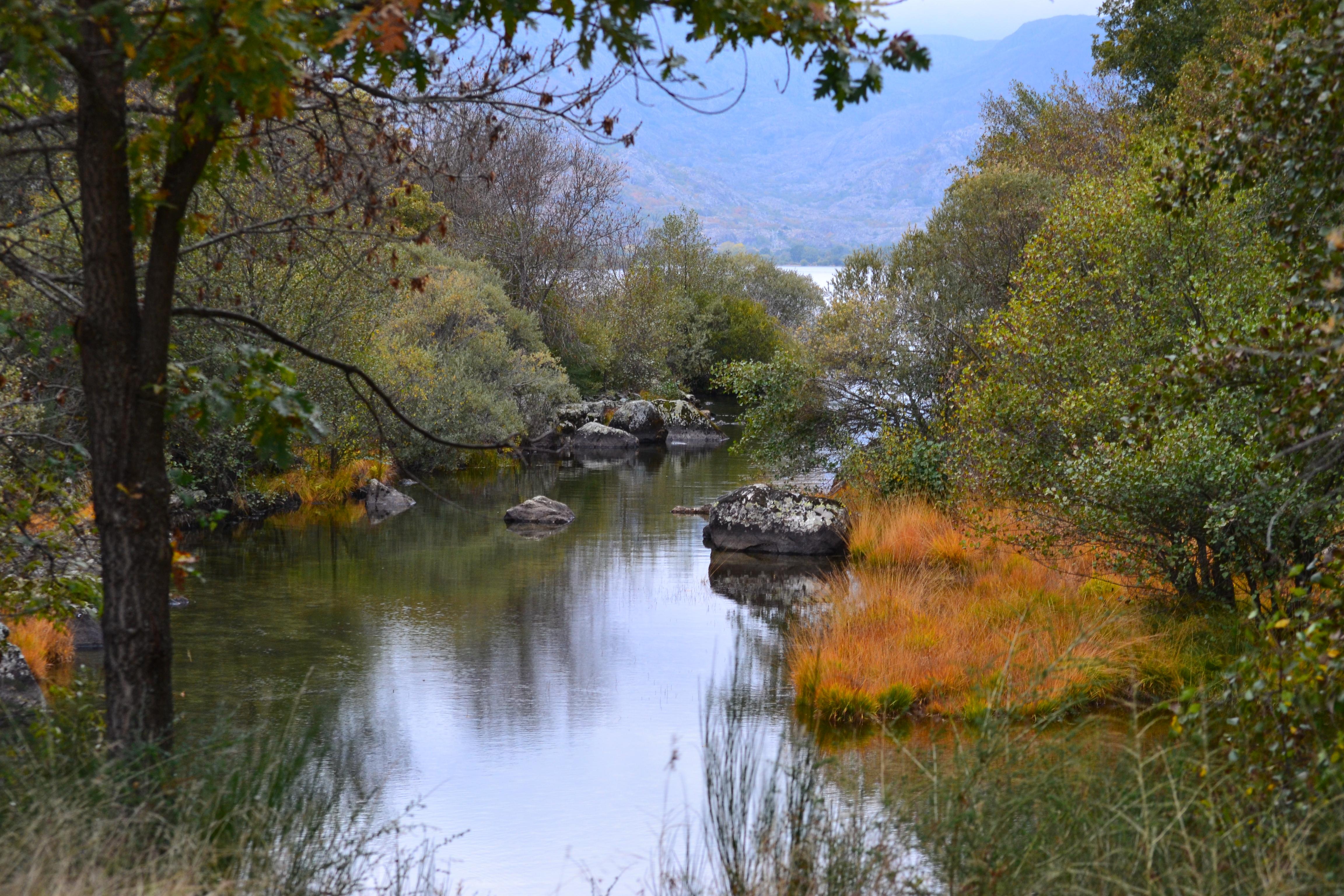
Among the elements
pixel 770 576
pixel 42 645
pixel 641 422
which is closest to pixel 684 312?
pixel 641 422

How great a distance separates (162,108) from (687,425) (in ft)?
110

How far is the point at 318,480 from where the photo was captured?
2170cm

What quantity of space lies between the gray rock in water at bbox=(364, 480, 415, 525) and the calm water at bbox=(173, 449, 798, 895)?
2.37 feet

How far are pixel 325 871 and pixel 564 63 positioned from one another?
3.67 m

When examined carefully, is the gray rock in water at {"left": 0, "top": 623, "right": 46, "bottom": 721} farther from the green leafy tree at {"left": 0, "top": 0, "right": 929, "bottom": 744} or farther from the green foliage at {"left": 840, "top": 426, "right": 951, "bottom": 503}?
the green foliage at {"left": 840, "top": 426, "right": 951, "bottom": 503}

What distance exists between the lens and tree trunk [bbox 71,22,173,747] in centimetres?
414

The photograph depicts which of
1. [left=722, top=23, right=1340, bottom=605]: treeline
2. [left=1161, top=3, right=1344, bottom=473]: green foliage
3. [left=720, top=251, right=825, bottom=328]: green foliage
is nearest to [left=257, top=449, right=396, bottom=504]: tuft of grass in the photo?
[left=722, top=23, right=1340, bottom=605]: treeline

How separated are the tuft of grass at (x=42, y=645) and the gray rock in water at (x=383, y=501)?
406 inches

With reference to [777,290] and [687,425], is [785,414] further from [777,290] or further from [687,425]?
[777,290]

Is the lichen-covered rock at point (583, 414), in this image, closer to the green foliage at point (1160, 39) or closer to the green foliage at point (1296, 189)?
the green foliage at point (1160, 39)

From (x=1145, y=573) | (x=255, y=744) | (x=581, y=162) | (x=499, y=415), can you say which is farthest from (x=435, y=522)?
(x=581, y=162)

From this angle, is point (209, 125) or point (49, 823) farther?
point (209, 125)

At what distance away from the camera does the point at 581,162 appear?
39.1 m

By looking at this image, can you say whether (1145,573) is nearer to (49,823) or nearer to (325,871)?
(325,871)
